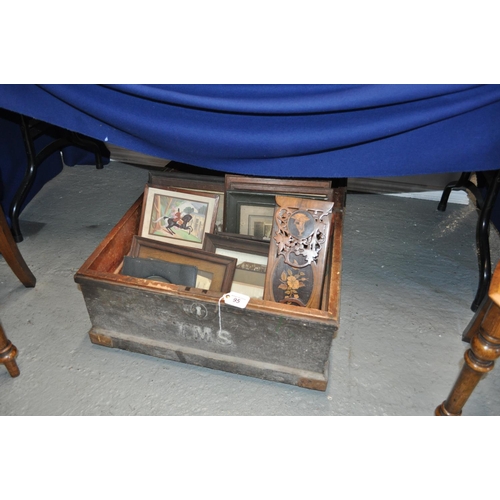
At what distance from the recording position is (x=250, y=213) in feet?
5.45

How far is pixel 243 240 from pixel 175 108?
0.50 metres

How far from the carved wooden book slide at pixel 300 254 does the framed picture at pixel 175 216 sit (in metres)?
0.33

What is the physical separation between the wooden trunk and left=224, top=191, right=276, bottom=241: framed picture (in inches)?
10.2

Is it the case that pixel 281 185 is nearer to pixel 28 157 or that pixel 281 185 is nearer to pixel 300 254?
pixel 300 254

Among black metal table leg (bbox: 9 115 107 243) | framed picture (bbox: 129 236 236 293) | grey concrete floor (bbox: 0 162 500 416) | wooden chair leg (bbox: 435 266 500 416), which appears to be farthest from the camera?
black metal table leg (bbox: 9 115 107 243)

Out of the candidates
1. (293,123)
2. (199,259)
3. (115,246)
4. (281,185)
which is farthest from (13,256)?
(293,123)

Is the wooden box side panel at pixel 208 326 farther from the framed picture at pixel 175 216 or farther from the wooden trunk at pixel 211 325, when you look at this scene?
the framed picture at pixel 175 216

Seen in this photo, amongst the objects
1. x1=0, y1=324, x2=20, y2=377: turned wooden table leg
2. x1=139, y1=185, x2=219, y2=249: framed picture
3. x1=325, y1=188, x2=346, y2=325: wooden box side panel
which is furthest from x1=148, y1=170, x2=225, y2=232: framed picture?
x1=0, y1=324, x2=20, y2=377: turned wooden table leg

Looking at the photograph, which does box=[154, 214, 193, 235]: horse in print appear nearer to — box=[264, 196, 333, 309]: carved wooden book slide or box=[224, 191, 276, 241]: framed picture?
box=[224, 191, 276, 241]: framed picture

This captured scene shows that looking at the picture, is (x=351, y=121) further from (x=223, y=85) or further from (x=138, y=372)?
(x=138, y=372)

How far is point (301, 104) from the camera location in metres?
1.20

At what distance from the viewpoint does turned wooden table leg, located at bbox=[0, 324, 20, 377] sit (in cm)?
Answer: 137

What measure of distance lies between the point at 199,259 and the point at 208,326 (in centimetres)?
27

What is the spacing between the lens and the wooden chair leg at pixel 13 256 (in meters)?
1.58
